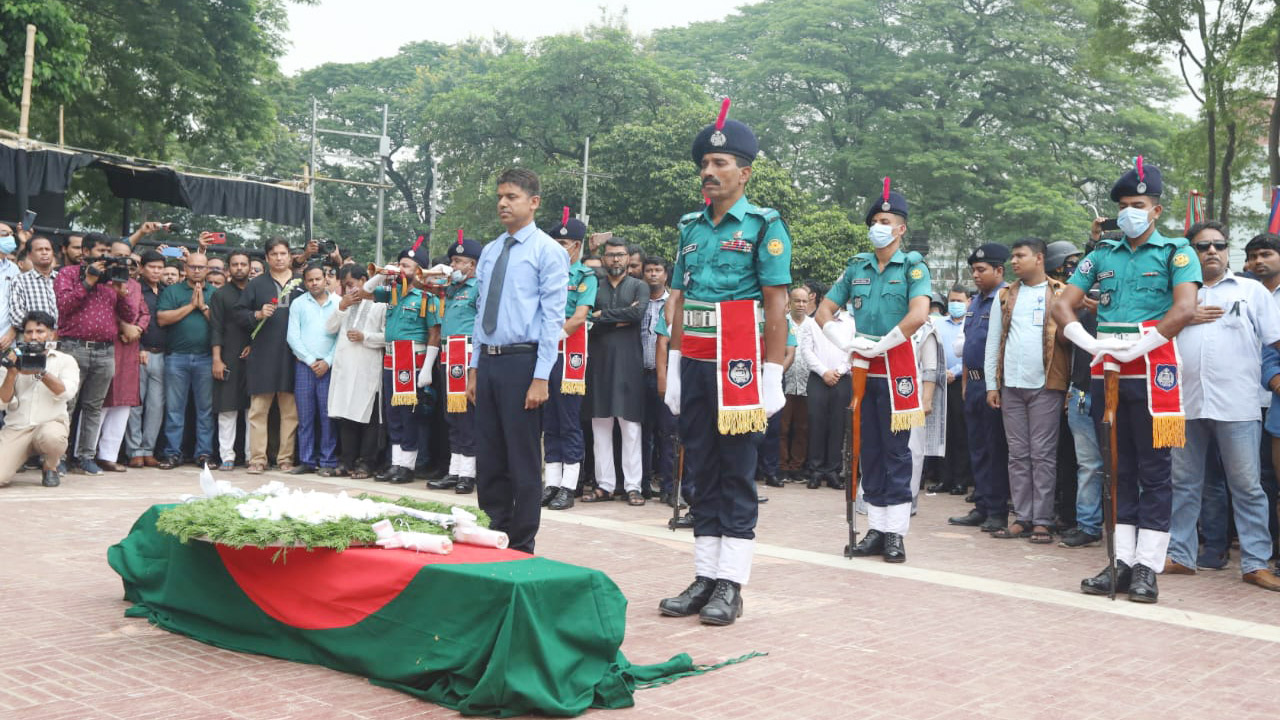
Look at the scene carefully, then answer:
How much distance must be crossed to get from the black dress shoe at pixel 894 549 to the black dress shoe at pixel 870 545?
114 millimetres

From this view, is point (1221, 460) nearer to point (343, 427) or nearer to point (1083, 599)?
point (1083, 599)

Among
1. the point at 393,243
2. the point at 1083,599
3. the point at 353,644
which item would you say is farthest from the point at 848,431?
the point at 393,243

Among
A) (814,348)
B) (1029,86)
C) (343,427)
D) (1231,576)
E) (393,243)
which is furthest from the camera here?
(393,243)

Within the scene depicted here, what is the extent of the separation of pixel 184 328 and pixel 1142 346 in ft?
30.6

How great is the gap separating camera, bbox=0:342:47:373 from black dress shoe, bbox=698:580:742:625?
22.9 feet

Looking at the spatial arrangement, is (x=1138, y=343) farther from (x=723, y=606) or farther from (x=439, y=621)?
(x=439, y=621)

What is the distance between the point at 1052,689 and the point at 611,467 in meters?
6.38

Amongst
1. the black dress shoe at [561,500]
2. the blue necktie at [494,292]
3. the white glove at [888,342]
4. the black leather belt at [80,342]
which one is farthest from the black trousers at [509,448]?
the black leather belt at [80,342]

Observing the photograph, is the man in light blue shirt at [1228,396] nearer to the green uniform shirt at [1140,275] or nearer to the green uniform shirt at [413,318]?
the green uniform shirt at [1140,275]

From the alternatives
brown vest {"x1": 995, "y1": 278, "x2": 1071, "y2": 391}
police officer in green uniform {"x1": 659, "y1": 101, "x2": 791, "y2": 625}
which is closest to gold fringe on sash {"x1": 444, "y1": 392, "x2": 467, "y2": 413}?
brown vest {"x1": 995, "y1": 278, "x2": 1071, "y2": 391}

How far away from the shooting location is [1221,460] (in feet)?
25.4

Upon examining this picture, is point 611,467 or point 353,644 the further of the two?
point 611,467

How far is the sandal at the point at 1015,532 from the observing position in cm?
899

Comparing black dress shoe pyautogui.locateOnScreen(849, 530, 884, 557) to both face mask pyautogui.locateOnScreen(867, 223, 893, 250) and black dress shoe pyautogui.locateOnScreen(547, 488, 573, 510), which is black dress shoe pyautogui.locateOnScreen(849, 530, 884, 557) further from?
black dress shoe pyautogui.locateOnScreen(547, 488, 573, 510)
